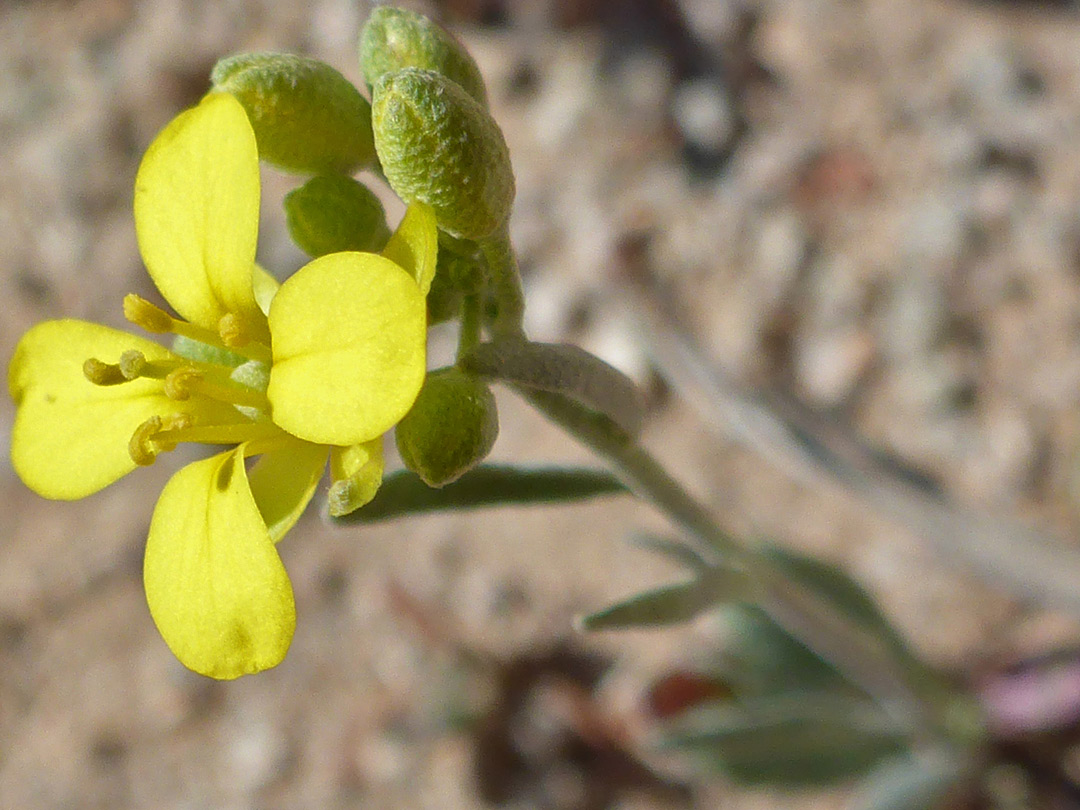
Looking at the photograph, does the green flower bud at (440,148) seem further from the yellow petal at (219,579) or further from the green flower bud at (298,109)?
the yellow petal at (219,579)

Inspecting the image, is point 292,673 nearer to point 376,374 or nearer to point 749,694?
point 749,694

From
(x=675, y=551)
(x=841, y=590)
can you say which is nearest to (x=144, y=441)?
(x=675, y=551)

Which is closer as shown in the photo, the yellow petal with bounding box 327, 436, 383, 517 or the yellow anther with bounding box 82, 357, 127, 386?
the yellow petal with bounding box 327, 436, 383, 517

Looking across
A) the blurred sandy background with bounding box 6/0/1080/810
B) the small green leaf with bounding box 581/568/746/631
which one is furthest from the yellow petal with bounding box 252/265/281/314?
the blurred sandy background with bounding box 6/0/1080/810

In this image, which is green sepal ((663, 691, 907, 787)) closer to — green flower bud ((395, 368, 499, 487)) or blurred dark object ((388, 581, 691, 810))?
blurred dark object ((388, 581, 691, 810))

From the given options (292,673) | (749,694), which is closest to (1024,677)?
(749,694)

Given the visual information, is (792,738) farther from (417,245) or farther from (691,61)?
(691,61)
